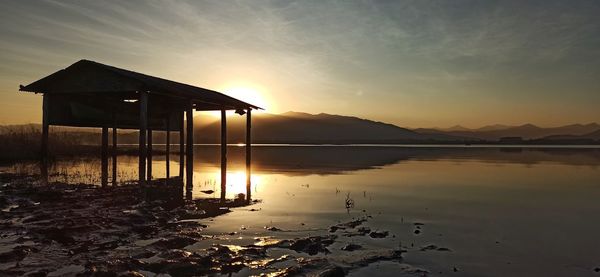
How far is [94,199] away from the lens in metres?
14.9

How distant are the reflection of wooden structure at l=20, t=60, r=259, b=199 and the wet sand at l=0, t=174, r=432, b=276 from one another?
20.6 feet

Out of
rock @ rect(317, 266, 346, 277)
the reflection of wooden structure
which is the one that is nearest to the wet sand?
rock @ rect(317, 266, 346, 277)

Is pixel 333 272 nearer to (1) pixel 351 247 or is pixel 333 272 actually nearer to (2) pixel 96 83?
(1) pixel 351 247

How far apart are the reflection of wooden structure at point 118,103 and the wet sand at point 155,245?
6.26 metres

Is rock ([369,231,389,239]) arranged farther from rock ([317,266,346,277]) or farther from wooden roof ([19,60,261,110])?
wooden roof ([19,60,261,110])

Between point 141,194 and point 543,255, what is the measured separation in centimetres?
1377

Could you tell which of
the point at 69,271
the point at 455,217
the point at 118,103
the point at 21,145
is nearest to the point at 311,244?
the point at 69,271

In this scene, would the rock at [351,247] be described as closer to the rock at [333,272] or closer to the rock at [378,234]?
the rock at [378,234]

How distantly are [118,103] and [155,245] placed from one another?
21.0m

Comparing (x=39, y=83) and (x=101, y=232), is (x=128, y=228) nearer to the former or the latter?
(x=101, y=232)

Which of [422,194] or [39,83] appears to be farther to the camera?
[39,83]

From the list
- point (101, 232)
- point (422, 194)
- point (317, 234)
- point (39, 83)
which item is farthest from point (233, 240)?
Answer: point (39, 83)

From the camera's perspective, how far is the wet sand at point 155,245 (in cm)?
734

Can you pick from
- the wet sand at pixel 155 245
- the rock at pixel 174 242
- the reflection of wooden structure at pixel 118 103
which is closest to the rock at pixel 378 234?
→ the wet sand at pixel 155 245
